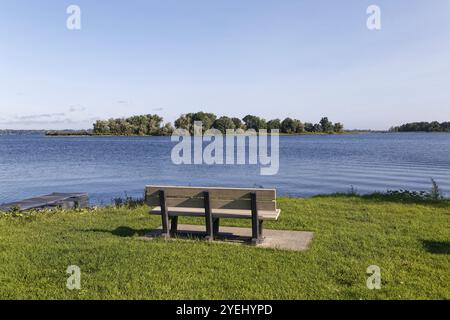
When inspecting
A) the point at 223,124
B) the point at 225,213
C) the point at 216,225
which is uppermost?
the point at 223,124

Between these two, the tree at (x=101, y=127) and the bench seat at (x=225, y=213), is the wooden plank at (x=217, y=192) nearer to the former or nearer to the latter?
the bench seat at (x=225, y=213)

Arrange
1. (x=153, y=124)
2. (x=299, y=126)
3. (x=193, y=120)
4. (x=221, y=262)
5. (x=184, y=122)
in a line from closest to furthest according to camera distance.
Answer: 1. (x=221, y=262)
2. (x=184, y=122)
3. (x=193, y=120)
4. (x=153, y=124)
5. (x=299, y=126)

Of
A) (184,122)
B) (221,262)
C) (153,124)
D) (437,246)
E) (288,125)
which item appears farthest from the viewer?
(288,125)

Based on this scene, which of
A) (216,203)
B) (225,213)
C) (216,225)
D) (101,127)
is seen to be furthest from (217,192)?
(101,127)

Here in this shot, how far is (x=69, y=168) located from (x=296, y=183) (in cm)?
2103

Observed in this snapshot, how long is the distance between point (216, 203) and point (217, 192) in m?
0.22

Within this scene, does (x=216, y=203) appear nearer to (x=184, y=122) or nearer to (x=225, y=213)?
(x=225, y=213)

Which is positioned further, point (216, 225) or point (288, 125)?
point (288, 125)

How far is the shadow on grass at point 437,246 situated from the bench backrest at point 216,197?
2.78m

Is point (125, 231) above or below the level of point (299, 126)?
below

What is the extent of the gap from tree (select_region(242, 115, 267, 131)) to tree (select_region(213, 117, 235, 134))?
8.89 m

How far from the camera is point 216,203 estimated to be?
25.0 ft

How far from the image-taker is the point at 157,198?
7.93 metres
